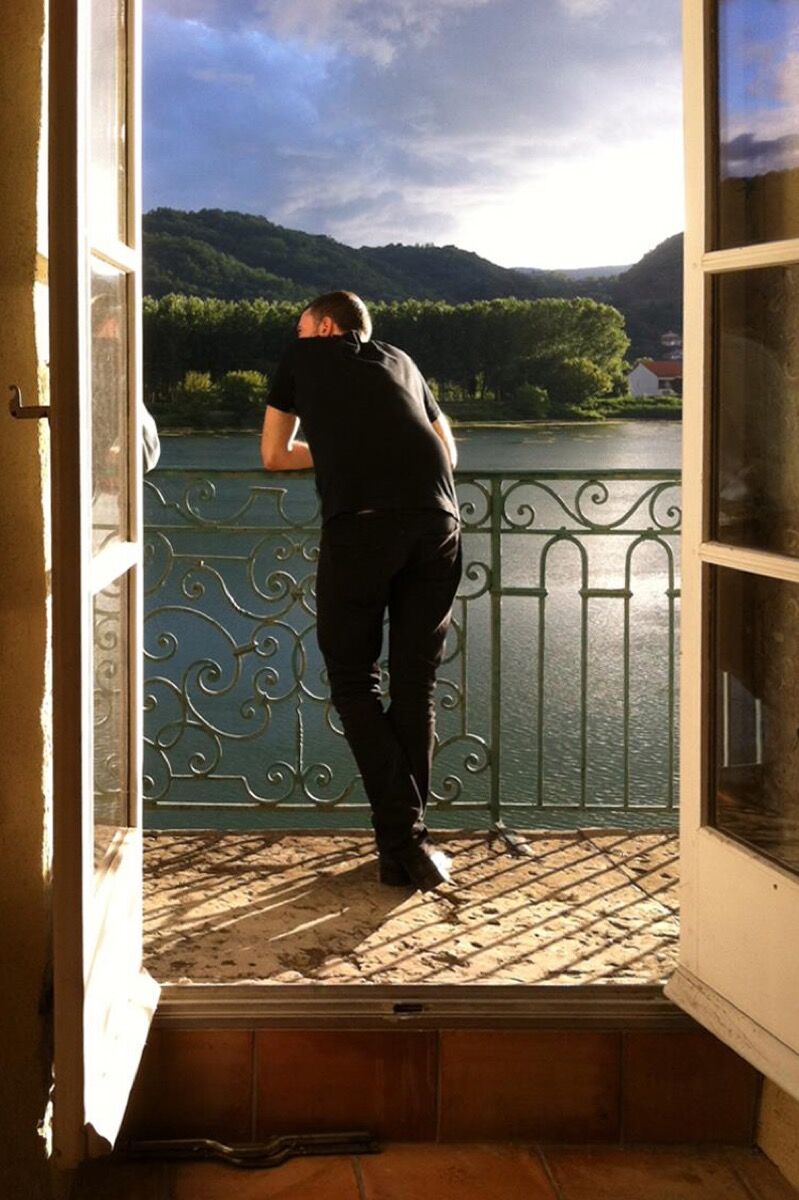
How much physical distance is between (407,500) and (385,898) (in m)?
0.86

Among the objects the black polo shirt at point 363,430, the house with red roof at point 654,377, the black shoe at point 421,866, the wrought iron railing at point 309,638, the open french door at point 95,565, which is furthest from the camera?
the house with red roof at point 654,377

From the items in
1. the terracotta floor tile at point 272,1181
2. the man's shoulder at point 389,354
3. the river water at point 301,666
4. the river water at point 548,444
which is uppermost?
the river water at point 548,444

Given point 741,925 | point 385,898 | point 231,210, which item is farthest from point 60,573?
point 231,210

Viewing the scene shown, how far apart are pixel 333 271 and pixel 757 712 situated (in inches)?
435

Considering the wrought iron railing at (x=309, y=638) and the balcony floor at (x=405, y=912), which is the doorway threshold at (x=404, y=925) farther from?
the wrought iron railing at (x=309, y=638)

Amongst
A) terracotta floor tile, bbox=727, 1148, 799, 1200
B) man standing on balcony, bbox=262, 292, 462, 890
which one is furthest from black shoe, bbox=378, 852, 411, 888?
terracotta floor tile, bbox=727, 1148, 799, 1200

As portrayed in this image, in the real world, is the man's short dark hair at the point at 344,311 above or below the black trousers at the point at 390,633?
above

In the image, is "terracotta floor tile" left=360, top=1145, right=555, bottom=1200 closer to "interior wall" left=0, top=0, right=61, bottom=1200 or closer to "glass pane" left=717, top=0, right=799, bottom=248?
"interior wall" left=0, top=0, right=61, bottom=1200

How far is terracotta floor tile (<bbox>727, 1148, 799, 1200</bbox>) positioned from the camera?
187 centimetres

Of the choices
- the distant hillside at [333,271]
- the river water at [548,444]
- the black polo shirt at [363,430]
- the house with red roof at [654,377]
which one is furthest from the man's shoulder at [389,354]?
the distant hillside at [333,271]

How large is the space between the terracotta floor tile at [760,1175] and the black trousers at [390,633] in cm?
102

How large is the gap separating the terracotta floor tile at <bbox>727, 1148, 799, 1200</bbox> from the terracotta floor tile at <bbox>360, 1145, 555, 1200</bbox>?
0.99ft

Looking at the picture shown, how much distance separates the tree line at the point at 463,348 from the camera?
35.3 ft

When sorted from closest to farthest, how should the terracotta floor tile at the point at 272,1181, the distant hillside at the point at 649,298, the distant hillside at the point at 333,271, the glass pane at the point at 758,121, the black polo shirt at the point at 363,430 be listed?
the glass pane at the point at 758,121 → the terracotta floor tile at the point at 272,1181 → the black polo shirt at the point at 363,430 → the distant hillside at the point at 649,298 → the distant hillside at the point at 333,271
